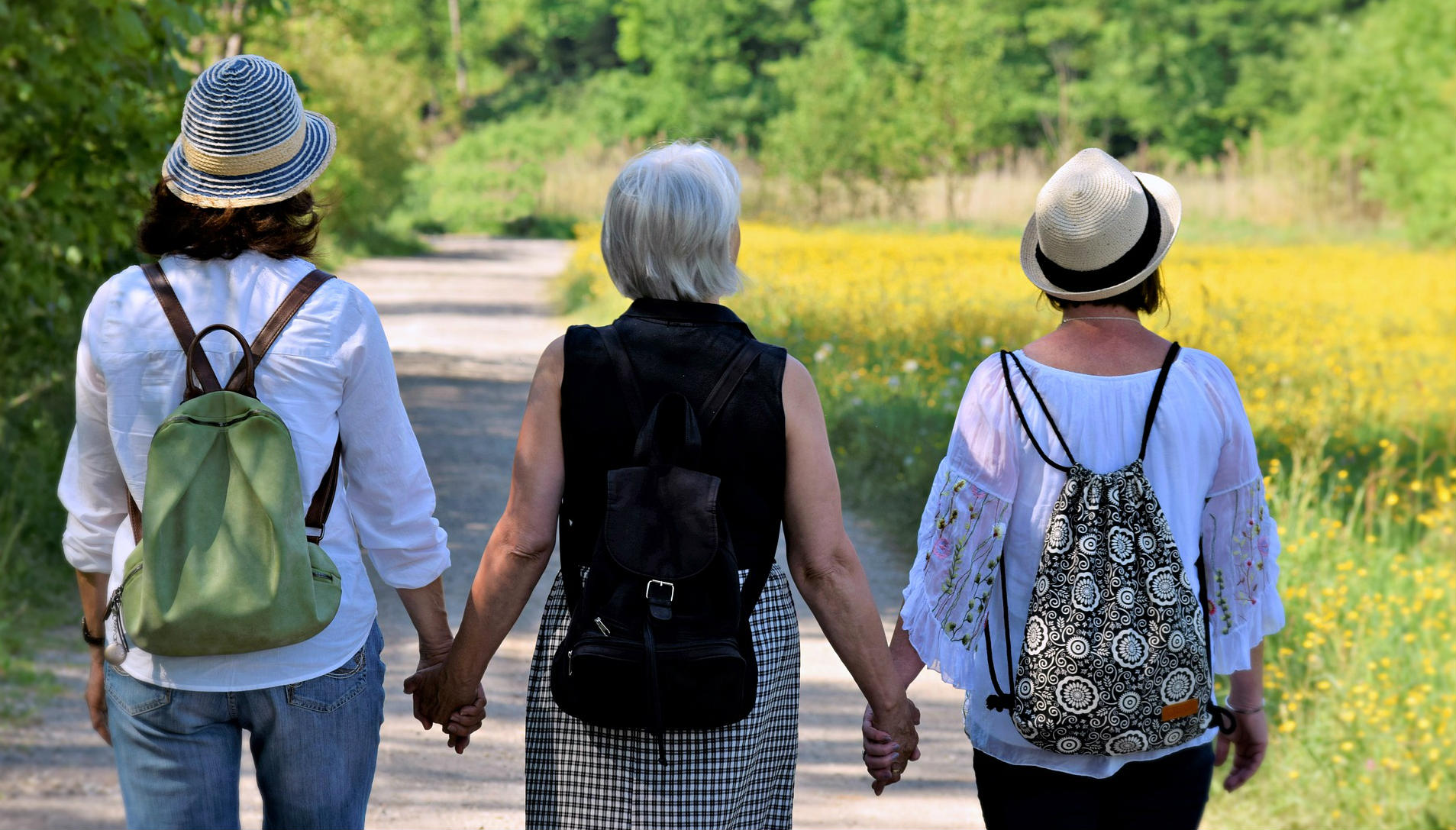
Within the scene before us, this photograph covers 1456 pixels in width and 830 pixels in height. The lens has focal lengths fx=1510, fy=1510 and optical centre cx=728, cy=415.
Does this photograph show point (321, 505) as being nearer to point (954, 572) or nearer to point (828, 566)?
point (828, 566)

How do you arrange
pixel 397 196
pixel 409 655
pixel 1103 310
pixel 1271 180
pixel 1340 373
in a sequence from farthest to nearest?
1. pixel 1271 180
2. pixel 397 196
3. pixel 1340 373
4. pixel 409 655
5. pixel 1103 310

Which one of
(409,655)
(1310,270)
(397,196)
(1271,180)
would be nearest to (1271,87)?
(1271,180)

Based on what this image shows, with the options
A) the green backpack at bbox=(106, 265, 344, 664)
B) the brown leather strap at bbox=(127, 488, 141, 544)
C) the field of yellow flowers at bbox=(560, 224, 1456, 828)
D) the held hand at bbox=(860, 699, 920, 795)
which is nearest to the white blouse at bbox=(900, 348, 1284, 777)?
the held hand at bbox=(860, 699, 920, 795)

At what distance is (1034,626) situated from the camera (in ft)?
7.90

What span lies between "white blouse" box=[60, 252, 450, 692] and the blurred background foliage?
262 millimetres

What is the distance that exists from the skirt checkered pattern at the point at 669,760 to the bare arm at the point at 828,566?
0.22 feet

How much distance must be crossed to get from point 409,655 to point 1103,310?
421 centimetres

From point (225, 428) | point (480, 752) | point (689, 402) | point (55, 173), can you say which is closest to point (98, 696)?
point (225, 428)

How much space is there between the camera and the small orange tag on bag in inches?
93.3

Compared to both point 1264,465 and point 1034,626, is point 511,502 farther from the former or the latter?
point 1264,465

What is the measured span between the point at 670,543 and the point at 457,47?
78.4m

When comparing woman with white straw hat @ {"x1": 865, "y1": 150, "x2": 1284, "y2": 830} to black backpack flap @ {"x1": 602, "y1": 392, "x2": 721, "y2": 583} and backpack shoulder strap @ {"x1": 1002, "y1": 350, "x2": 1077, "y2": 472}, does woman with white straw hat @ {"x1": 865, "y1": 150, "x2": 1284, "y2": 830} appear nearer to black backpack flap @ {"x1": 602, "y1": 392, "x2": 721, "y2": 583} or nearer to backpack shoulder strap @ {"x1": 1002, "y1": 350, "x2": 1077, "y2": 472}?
backpack shoulder strap @ {"x1": 1002, "y1": 350, "x2": 1077, "y2": 472}

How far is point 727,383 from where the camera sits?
2.47 meters

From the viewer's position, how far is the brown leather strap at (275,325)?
2277 mm
